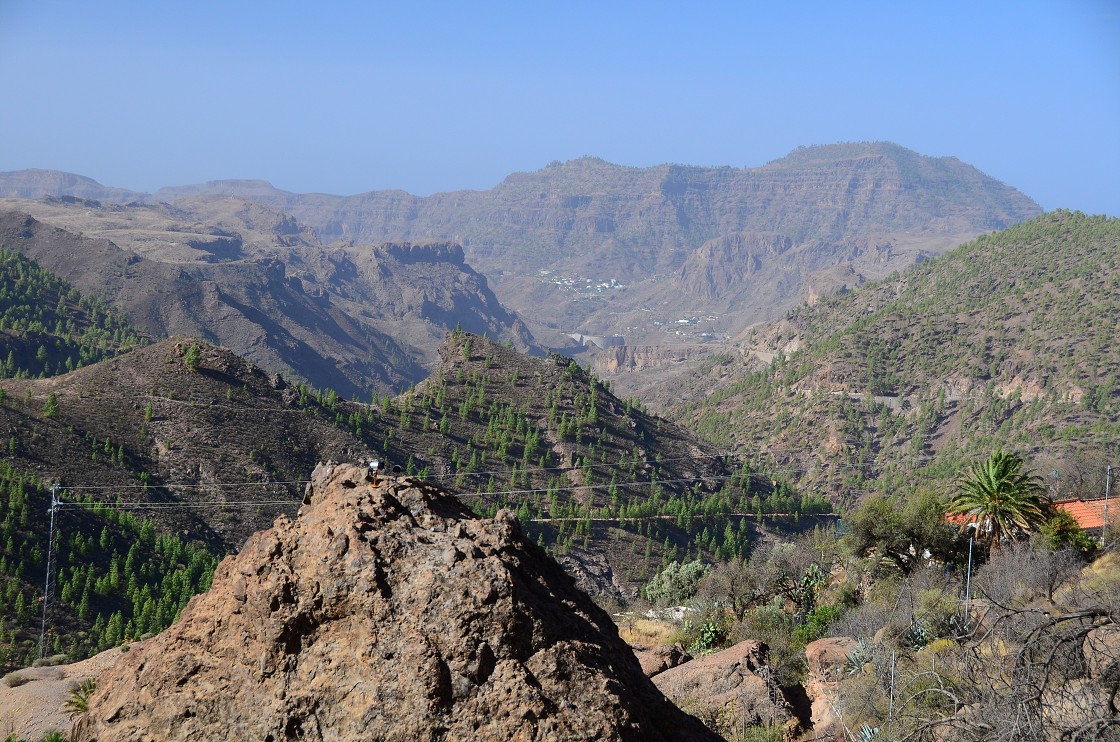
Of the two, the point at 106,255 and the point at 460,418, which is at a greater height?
the point at 106,255

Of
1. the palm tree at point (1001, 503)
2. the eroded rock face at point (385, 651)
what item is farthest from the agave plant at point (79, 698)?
the palm tree at point (1001, 503)

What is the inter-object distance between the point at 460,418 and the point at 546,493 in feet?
42.3

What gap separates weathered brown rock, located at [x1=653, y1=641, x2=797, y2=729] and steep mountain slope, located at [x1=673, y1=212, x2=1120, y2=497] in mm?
68244

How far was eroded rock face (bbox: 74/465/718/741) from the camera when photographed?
8945mm

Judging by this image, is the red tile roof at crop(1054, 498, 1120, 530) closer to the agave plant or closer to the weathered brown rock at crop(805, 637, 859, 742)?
the weathered brown rock at crop(805, 637, 859, 742)

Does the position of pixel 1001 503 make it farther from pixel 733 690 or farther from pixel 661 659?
pixel 733 690

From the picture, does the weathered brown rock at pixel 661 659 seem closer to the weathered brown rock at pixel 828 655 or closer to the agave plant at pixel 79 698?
the weathered brown rock at pixel 828 655

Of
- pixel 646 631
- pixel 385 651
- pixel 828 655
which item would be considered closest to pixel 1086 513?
pixel 646 631

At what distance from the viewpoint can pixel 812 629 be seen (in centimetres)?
3075

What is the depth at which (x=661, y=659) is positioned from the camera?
65.6ft

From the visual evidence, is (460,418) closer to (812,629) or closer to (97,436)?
(97,436)

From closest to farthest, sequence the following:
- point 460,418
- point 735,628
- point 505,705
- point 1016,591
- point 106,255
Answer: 1. point 505,705
2. point 1016,591
3. point 735,628
4. point 460,418
5. point 106,255

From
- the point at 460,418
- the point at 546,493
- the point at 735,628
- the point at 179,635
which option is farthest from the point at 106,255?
the point at 179,635

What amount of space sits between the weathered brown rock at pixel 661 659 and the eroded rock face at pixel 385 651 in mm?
9668
